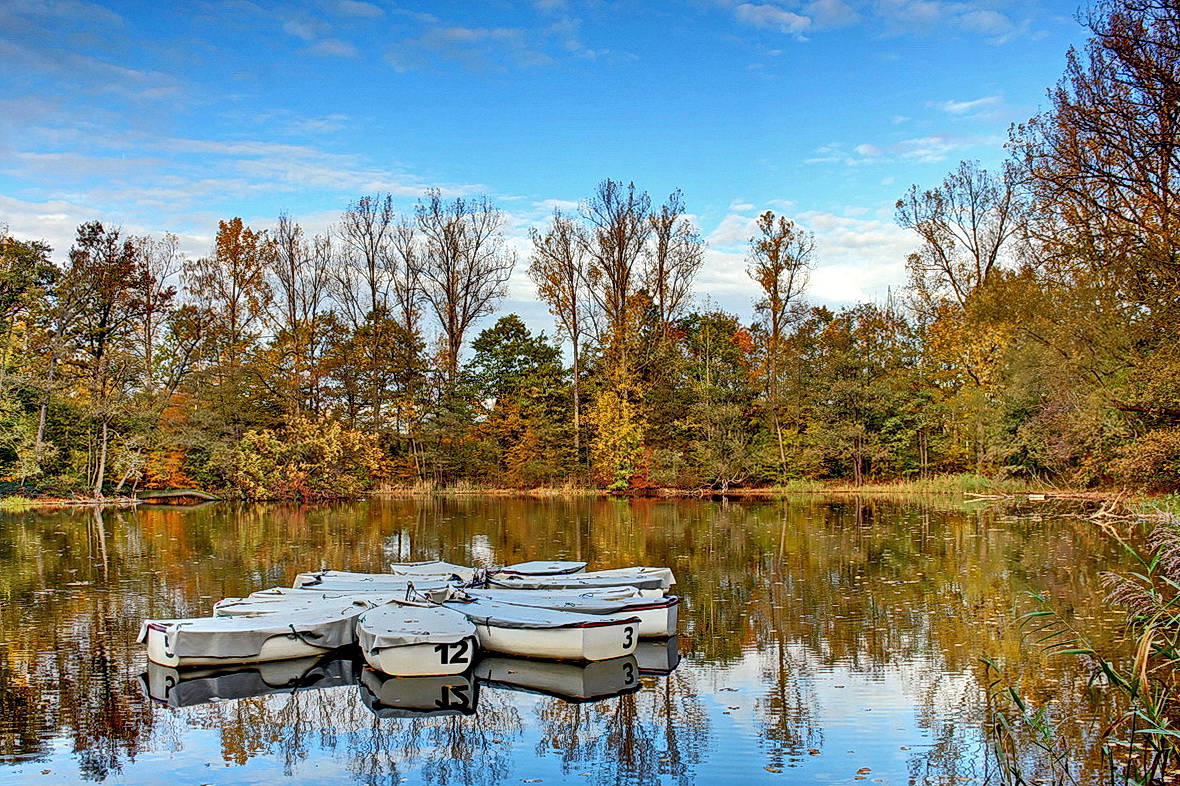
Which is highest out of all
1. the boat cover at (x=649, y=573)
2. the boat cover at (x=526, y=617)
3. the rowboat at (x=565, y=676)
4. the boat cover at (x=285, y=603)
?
the boat cover at (x=285, y=603)

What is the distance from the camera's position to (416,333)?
4850cm

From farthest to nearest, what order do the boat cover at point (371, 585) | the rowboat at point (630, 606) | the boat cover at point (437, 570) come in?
the boat cover at point (437, 570)
the boat cover at point (371, 585)
the rowboat at point (630, 606)

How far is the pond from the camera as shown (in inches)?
295

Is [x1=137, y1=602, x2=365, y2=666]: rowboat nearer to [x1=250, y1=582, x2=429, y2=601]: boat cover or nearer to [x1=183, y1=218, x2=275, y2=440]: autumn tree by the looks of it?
[x1=250, y1=582, x2=429, y2=601]: boat cover

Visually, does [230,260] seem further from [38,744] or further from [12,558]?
[38,744]

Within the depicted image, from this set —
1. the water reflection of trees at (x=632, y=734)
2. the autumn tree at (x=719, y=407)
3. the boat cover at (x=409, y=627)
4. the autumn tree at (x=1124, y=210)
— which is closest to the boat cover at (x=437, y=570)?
the boat cover at (x=409, y=627)

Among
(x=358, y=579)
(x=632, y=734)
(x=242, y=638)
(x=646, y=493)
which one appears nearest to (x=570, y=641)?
(x=632, y=734)

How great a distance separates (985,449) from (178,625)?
35.5 meters

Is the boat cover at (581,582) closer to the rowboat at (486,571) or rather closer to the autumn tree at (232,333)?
the rowboat at (486,571)

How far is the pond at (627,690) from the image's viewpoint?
750 centimetres

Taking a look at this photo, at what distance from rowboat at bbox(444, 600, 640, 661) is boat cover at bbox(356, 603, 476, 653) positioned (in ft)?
1.46

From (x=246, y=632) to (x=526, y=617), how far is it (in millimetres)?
3460

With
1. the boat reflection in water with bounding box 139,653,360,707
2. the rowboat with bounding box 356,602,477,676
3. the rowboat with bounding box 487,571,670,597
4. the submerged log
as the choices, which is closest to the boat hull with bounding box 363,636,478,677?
the rowboat with bounding box 356,602,477,676

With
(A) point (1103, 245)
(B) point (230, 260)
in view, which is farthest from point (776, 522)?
(B) point (230, 260)
